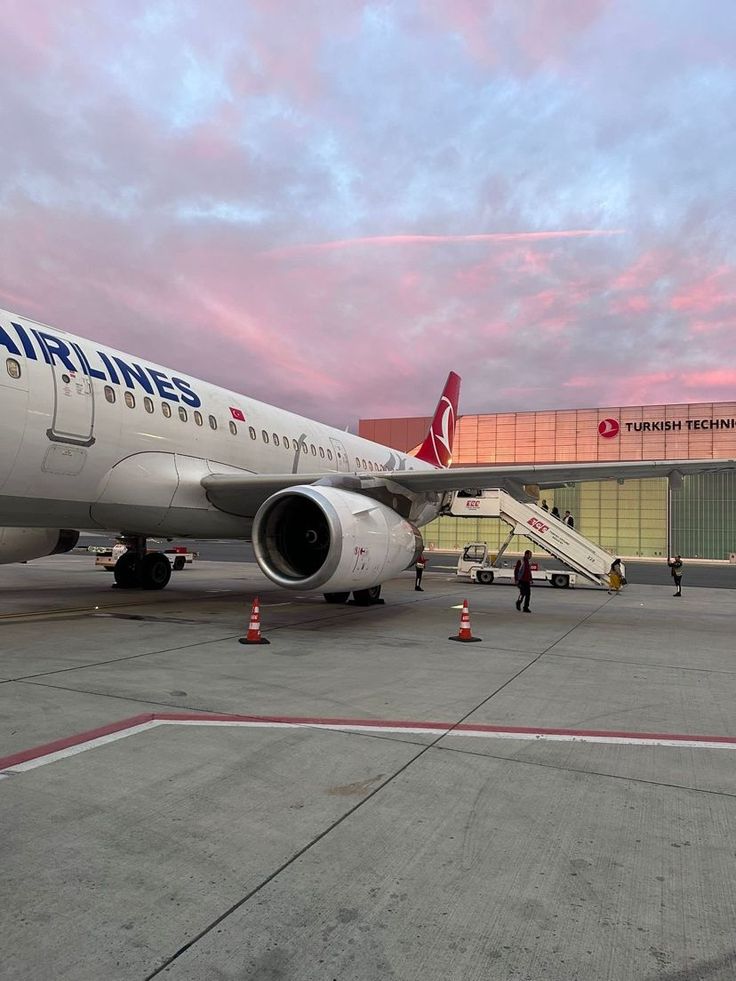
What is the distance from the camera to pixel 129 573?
15.3m

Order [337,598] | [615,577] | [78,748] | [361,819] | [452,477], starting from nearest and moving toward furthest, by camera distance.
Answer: [361,819] < [78,748] < [452,477] < [337,598] < [615,577]

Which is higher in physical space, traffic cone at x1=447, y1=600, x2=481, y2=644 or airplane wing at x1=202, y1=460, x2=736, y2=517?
airplane wing at x1=202, y1=460, x2=736, y2=517

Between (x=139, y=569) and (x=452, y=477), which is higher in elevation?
(x=452, y=477)

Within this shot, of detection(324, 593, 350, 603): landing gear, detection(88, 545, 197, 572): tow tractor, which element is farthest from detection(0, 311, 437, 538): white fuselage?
detection(88, 545, 197, 572): tow tractor

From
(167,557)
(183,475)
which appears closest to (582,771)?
(183,475)

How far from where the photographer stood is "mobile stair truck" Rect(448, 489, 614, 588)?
20.9 metres

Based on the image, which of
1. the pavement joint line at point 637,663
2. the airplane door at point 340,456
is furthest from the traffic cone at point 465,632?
the airplane door at point 340,456

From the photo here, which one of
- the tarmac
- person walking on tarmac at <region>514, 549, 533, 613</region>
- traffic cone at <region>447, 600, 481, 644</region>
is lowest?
the tarmac

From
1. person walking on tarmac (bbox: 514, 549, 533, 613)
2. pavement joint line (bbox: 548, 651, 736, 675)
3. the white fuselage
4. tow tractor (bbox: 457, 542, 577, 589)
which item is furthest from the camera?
tow tractor (bbox: 457, 542, 577, 589)

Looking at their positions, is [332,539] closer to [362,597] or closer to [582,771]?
[362,597]

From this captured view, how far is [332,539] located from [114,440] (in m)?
3.56

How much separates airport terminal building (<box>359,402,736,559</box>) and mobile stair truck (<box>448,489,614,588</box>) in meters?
29.5

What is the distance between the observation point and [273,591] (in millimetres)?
15547

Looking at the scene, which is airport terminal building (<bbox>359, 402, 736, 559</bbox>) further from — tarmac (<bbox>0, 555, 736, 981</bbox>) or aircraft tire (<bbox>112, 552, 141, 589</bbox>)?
tarmac (<bbox>0, 555, 736, 981</bbox>)
